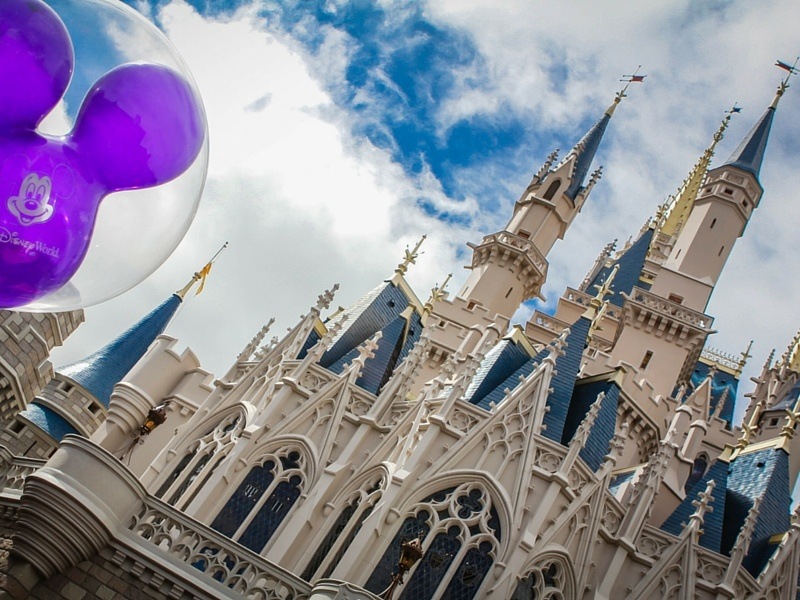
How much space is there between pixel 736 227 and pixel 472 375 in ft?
60.4

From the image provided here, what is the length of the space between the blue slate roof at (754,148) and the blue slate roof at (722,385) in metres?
14.0

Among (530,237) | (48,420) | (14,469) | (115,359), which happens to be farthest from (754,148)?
(14,469)

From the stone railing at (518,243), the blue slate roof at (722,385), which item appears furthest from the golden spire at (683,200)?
the stone railing at (518,243)

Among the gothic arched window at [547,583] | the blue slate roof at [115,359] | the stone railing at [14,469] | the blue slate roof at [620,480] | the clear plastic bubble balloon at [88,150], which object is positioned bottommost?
the clear plastic bubble balloon at [88,150]

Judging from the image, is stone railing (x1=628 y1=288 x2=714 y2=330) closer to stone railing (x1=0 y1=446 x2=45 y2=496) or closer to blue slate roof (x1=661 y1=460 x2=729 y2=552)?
blue slate roof (x1=661 y1=460 x2=729 y2=552)

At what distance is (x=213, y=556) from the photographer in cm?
1471

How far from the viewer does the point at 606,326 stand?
3653cm

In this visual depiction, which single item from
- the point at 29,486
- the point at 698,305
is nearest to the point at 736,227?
the point at 698,305

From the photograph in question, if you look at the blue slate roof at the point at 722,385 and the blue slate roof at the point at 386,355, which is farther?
the blue slate roof at the point at 722,385

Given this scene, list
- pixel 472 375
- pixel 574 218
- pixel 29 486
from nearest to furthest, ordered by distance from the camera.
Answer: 1. pixel 29 486
2. pixel 472 375
3. pixel 574 218

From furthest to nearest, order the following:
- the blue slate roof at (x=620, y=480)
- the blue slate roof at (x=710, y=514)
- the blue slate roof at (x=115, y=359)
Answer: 1. the blue slate roof at (x=115, y=359)
2. the blue slate roof at (x=620, y=480)
3. the blue slate roof at (x=710, y=514)

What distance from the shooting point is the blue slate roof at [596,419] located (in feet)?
64.1

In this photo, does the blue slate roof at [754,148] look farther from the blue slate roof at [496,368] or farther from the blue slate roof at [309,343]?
the blue slate roof at [309,343]

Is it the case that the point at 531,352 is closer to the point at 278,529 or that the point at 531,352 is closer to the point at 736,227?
the point at 278,529
